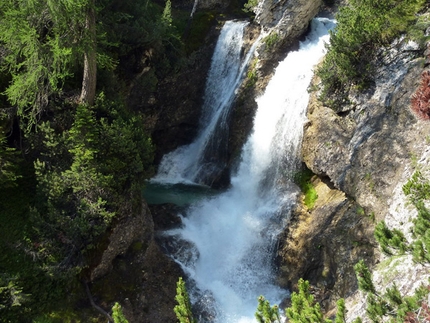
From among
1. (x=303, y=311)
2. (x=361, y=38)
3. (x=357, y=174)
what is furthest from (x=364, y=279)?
(x=361, y=38)

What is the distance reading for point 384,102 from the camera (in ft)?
39.6

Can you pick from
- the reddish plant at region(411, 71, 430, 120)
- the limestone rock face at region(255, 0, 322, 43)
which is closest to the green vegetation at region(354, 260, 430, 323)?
the reddish plant at region(411, 71, 430, 120)

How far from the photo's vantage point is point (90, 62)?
11930 millimetres

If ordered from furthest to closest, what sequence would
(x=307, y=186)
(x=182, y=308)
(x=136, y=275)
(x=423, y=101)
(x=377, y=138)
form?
(x=307, y=186) < (x=136, y=275) < (x=377, y=138) < (x=423, y=101) < (x=182, y=308)

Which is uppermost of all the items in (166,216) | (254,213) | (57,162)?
(254,213)

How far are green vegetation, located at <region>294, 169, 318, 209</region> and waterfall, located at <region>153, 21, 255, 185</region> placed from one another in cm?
523

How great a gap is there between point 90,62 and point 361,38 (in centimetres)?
972

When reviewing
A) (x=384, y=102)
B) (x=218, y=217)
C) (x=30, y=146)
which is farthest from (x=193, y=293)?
(x=384, y=102)

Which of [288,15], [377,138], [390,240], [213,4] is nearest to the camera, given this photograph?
[390,240]

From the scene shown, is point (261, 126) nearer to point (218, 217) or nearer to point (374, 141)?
point (218, 217)

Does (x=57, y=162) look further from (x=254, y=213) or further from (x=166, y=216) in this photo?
(x=254, y=213)

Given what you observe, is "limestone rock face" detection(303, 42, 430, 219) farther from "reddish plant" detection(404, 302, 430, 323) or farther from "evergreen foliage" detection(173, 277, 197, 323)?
"evergreen foliage" detection(173, 277, 197, 323)

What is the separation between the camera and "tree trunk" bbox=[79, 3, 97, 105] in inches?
432

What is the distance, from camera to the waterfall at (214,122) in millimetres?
19594
